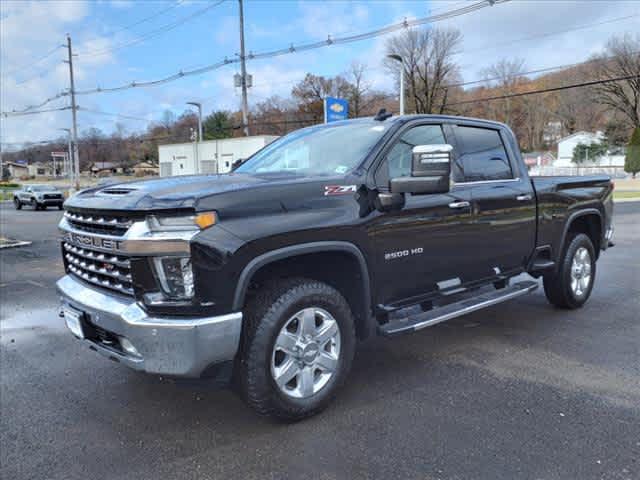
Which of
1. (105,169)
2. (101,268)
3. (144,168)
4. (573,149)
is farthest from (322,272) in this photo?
(105,169)

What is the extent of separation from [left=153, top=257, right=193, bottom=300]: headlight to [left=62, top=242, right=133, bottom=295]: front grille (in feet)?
0.75

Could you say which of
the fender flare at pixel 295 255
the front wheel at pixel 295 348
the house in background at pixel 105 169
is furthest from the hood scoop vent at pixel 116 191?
the house in background at pixel 105 169

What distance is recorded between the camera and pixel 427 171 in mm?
3355

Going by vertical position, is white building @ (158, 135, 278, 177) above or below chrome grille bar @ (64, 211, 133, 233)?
above

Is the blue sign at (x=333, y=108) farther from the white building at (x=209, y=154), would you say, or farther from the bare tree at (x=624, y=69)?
the bare tree at (x=624, y=69)

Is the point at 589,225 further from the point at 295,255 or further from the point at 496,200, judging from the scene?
the point at 295,255

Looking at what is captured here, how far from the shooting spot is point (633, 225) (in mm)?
14383

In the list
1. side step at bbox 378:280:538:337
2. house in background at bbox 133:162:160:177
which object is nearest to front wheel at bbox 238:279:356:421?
side step at bbox 378:280:538:337

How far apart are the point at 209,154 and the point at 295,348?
44.4m

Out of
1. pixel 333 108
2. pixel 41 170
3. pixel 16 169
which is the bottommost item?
pixel 333 108

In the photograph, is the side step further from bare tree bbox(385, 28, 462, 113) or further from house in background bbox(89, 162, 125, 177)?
house in background bbox(89, 162, 125, 177)

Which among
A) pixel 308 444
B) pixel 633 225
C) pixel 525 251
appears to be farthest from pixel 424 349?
pixel 633 225

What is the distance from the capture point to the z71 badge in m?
3.32

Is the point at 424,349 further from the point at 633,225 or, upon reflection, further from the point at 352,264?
the point at 633,225
